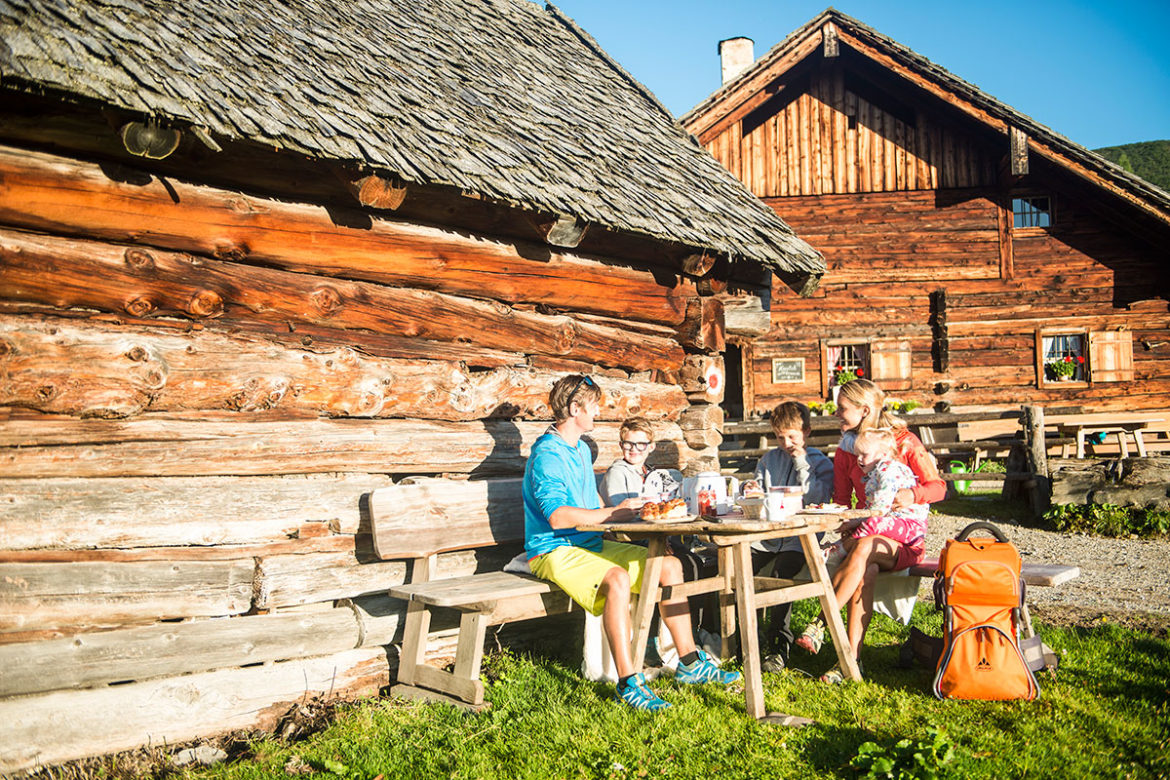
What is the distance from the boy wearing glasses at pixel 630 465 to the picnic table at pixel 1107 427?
11.0 m

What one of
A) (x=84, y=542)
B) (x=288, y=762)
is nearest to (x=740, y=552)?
(x=288, y=762)

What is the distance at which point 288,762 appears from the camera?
398 cm

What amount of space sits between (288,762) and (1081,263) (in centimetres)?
1595

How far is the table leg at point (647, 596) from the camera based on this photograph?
4.67 metres

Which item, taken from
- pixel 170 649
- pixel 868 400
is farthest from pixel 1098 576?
pixel 170 649

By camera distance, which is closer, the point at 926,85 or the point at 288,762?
the point at 288,762

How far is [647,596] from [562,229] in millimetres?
2401

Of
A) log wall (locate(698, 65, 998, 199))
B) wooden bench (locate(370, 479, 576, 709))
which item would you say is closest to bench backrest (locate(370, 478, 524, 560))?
wooden bench (locate(370, 479, 576, 709))

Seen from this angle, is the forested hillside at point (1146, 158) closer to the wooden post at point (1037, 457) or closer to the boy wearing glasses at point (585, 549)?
the wooden post at point (1037, 457)

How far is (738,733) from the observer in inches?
160

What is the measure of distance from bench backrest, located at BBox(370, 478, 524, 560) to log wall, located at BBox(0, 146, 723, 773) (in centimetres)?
21

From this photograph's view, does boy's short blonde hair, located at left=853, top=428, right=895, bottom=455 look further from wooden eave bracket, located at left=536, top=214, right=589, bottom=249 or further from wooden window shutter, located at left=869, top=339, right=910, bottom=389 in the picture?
wooden window shutter, located at left=869, top=339, right=910, bottom=389

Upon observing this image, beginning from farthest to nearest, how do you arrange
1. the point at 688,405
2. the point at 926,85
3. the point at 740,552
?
the point at 926,85 → the point at 688,405 → the point at 740,552

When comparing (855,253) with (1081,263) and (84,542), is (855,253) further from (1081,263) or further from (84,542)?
(84,542)
